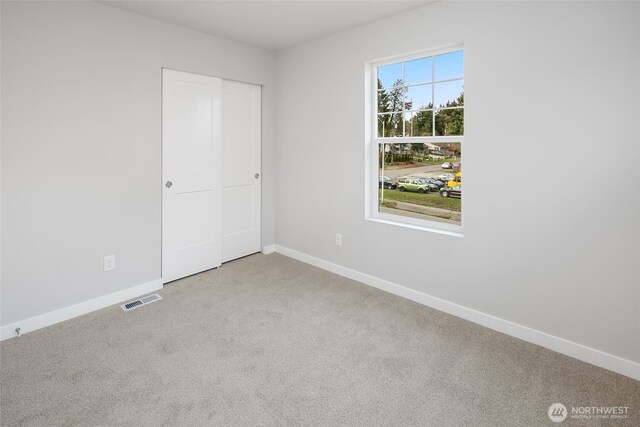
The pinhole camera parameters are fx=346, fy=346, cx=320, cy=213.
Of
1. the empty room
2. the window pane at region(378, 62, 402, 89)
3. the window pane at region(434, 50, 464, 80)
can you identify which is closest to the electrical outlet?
the empty room

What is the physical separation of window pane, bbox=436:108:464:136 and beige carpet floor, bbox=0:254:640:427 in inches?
59.1

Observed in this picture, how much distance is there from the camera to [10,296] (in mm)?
2473

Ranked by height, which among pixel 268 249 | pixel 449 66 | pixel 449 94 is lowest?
pixel 268 249

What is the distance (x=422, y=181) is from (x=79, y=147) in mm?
2859

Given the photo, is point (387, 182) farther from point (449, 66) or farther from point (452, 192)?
point (449, 66)

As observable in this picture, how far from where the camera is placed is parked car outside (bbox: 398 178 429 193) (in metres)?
3.12

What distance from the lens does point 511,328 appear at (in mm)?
2518

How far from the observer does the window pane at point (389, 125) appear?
321 cm

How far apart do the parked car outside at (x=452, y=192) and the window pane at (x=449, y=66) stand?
899 millimetres

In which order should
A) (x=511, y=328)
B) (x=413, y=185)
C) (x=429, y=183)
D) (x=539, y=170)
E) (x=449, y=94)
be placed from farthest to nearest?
(x=413, y=185)
(x=429, y=183)
(x=449, y=94)
(x=511, y=328)
(x=539, y=170)

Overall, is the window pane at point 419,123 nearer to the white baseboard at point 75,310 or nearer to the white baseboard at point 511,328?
the white baseboard at point 511,328

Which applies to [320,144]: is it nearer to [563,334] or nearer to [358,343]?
[358,343]

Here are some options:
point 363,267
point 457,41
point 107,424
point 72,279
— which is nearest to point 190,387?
point 107,424

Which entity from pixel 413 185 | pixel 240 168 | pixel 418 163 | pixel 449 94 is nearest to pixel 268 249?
pixel 240 168
